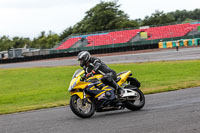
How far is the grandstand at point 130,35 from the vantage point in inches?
2039

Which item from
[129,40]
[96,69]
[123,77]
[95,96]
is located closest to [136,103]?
[123,77]

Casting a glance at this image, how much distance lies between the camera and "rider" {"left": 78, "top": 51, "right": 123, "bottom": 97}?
7.42 m

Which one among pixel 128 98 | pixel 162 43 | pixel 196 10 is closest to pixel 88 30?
pixel 162 43

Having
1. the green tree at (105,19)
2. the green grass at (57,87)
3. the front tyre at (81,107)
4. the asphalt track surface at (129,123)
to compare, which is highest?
the green tree at (105,19)

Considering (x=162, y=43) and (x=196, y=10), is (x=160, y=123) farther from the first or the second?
(x=196, y=10)

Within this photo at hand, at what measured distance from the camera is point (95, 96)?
7.62 meters

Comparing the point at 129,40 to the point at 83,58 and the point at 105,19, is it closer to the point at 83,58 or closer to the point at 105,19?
the point at 105,19

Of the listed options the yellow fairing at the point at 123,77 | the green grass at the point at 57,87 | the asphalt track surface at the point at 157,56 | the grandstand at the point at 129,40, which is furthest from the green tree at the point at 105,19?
the yellow fairing at the point at 123,77

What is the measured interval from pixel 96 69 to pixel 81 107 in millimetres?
879

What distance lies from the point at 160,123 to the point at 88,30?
77.4m

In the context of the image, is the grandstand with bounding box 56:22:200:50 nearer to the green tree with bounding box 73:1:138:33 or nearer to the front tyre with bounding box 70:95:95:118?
the green tree with bounding box 73:1:138:33

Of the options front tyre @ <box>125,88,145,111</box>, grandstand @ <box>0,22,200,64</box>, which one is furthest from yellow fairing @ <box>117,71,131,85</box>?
grandstand @ <box>0,22,200,64</box>

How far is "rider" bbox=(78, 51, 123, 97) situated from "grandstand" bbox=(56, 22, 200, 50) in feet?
142

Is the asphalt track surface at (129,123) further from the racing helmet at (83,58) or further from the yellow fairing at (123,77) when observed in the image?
the racing helmet at (83,58)
